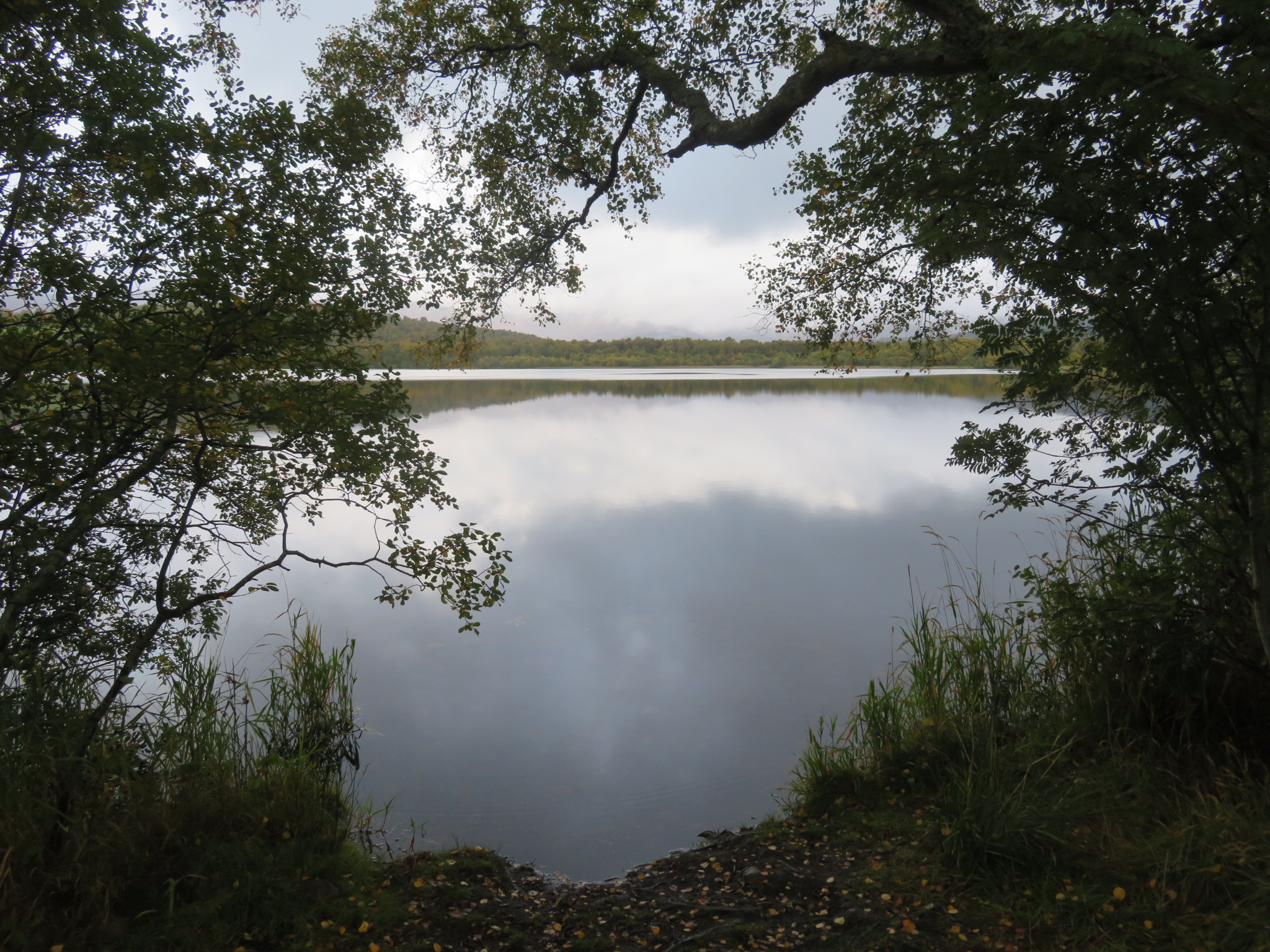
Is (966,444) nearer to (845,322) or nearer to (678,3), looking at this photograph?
(845,322)

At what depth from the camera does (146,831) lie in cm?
283

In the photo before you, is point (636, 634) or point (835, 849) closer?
point (835, 849)

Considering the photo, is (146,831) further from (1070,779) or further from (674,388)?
(674,388)

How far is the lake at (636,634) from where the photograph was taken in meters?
4.73

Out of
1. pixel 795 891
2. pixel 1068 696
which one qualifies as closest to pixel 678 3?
pixel 1068 696

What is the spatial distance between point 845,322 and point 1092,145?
4056 mm

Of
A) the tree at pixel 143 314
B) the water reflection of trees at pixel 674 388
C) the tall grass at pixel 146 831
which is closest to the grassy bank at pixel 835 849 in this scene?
the tall grass at pixel 146 831

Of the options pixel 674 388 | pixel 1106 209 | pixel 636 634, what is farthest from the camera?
pixel 674 388

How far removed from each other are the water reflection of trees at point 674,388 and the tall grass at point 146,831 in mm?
25429

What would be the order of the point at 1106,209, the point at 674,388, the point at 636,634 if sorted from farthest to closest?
the point at 674,388 < the point at 636,634 < the point at 1106,209

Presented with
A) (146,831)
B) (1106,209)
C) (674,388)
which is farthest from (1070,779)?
(674,388)

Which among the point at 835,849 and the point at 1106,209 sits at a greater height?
the point at 1106,209

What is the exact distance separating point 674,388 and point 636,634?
37.3 m

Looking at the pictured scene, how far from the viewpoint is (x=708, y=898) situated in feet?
10.3
